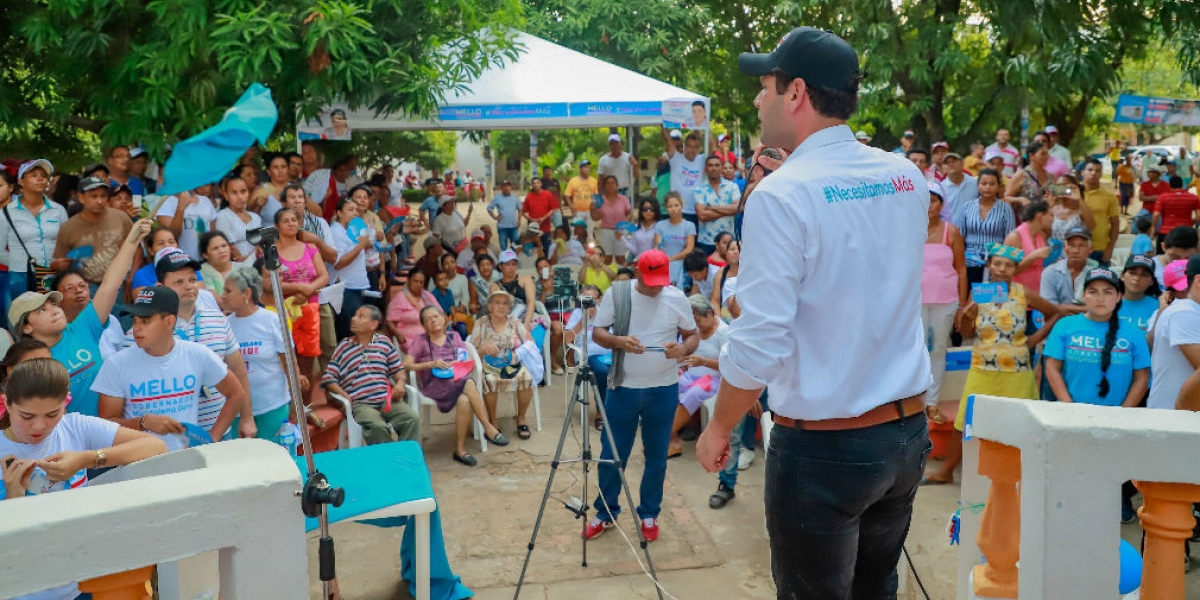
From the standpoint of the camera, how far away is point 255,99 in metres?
3.47

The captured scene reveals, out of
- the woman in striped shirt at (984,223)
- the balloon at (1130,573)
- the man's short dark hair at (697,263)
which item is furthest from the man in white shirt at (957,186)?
the balloon at (1130,573)

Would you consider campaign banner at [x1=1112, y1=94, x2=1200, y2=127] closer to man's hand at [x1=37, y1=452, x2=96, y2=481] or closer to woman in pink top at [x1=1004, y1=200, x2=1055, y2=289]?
woman in pink top at [x1=1004, y1=200, x2=1055, y2=289]

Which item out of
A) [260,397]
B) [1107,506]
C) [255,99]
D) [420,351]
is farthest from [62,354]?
[1107,506]

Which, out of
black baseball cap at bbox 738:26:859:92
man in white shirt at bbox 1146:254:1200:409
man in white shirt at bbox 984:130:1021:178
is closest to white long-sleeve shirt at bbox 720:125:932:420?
black baseball cap at bbox 738:26:859:92

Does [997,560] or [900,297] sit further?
[997,560]

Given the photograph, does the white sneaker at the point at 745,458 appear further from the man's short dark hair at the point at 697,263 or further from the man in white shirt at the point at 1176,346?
the man in white shirt at the point at 1176,346

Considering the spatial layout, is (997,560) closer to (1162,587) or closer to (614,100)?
(1162,587)

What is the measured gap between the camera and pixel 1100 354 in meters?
6.18

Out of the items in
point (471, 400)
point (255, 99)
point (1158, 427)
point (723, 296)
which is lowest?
point (471, 400)

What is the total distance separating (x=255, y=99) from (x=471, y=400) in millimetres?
4717

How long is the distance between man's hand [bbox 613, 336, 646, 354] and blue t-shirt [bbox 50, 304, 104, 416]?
275cm

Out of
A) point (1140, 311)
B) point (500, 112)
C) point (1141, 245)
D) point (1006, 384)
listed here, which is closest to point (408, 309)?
point (500, 112)

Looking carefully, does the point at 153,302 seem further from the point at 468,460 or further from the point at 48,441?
the point at 468,460

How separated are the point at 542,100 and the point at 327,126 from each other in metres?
2.33
